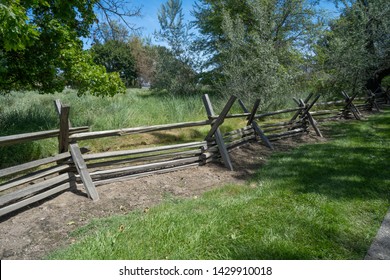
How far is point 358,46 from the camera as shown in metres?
13.4

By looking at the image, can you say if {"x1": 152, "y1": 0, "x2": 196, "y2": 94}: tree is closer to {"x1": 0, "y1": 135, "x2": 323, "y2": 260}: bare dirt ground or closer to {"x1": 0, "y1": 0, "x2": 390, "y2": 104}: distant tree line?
{"x1": 0, "y1": 0, "x2": 390, "y2": 104}: distant tree line

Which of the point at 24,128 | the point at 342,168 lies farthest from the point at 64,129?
the point at 24,128

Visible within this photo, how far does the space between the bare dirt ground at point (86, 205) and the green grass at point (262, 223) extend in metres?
0.25

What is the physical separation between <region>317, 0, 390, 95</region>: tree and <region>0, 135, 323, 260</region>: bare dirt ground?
39.4ft

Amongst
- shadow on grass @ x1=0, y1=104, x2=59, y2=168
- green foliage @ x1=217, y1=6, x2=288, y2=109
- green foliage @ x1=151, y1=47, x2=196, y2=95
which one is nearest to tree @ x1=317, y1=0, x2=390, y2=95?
green foliage @ x1=217, y1=6, x2=288, y2=109

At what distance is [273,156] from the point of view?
20.0 feet

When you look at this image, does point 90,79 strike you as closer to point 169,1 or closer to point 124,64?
point 169,1

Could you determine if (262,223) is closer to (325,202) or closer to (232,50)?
(325,202)

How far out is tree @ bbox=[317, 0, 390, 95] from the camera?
13438mm

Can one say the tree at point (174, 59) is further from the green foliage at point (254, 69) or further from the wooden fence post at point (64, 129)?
the wooden fence post at point (64, 129)

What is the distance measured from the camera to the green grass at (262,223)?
2410 mm

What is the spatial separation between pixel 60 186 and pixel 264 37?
11661 millimetres

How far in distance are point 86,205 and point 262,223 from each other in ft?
8.09

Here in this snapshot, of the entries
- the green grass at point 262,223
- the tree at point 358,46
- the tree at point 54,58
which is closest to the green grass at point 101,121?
the tree at point 54,58
